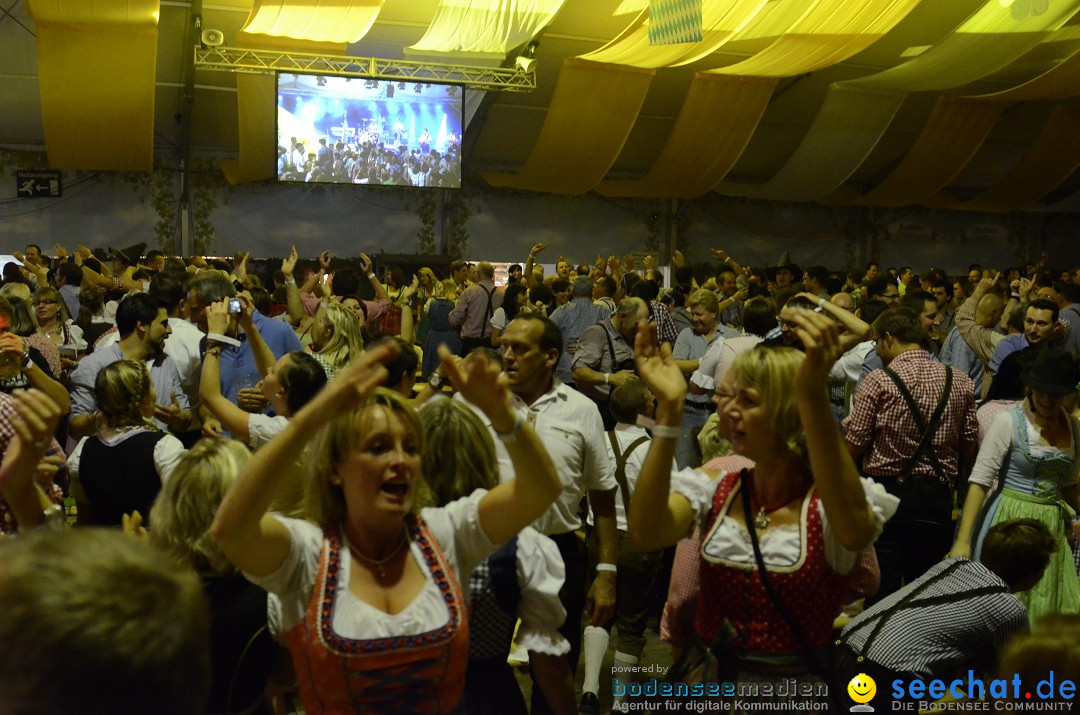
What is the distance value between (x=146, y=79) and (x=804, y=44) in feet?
25.4

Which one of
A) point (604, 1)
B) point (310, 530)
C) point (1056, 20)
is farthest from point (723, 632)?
point (604, 1)

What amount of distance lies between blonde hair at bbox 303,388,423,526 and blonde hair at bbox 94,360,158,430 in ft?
5.37

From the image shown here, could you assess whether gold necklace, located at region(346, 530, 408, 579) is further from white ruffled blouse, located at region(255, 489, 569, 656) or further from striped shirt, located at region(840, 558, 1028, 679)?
striped shirt, located at region(840, 558, 1028, 679)

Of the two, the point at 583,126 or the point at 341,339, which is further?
the point at 583,126

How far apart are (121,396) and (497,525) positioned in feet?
6.25

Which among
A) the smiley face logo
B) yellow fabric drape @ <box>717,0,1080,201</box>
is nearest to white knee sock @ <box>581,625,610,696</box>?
the smiley face logo

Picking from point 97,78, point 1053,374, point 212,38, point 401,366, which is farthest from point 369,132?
point 1053,374

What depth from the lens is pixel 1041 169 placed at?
1703 centimetres

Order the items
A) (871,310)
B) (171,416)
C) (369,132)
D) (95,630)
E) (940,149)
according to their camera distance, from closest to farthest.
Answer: (95,630), (171,416), (871,310), (369,132), (940,149)

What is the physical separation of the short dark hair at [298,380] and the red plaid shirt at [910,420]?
218 centimetres

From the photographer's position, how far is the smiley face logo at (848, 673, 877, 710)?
2670 millimetres

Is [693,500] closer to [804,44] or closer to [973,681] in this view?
[973,681]

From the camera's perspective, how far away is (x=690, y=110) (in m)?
14.4

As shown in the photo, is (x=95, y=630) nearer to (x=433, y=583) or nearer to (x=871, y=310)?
(x=433, y=583)
